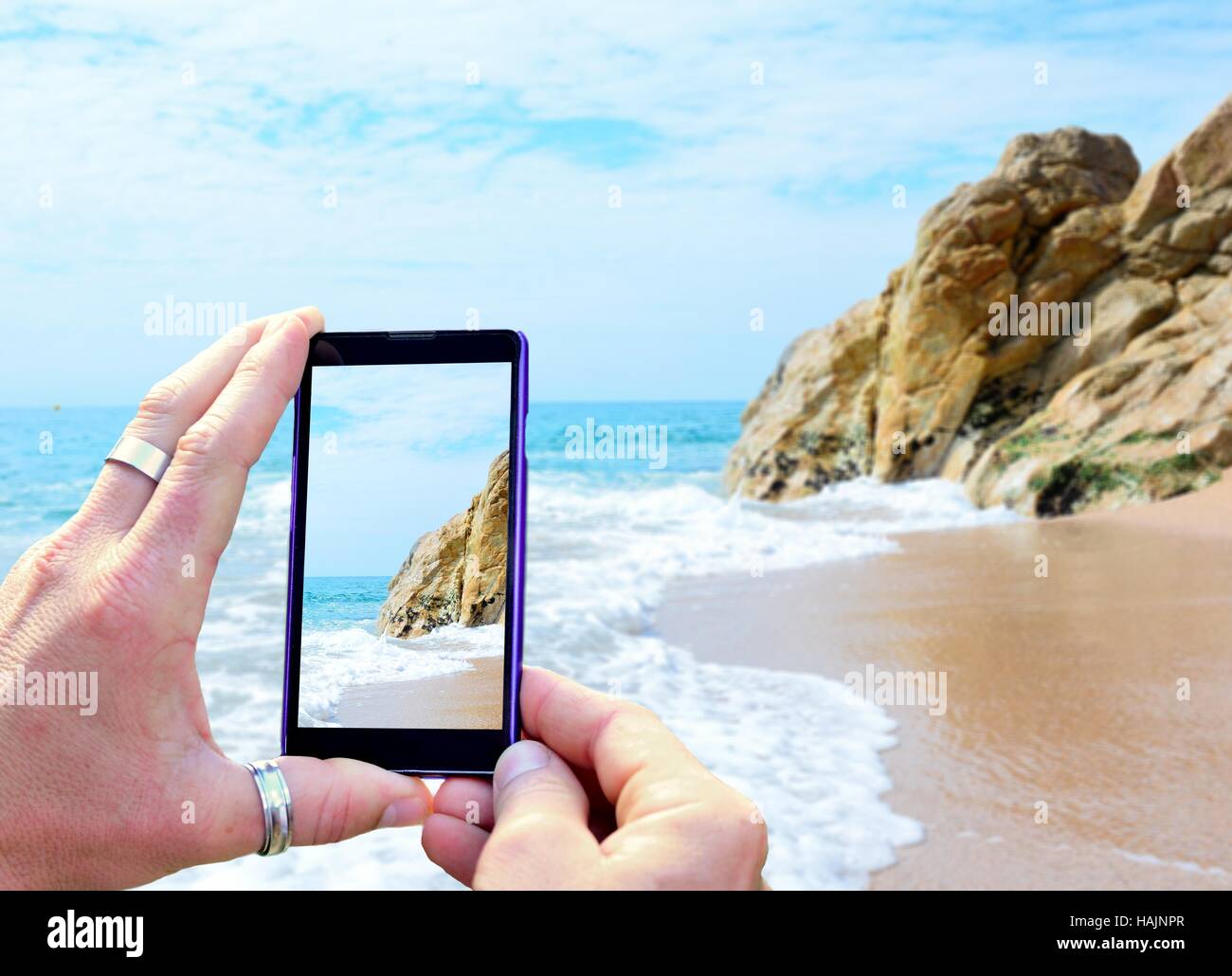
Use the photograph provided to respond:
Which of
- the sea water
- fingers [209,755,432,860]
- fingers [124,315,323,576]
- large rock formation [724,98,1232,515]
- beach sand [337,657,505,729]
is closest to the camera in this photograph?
fingers [124,315,323,576]

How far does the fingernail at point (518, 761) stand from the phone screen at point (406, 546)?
144 millimetres

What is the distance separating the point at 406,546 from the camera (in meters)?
1.87

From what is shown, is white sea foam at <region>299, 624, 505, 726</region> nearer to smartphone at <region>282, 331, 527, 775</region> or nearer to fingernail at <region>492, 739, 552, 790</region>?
smartphone at <region>282, 331, 527, 775</region>

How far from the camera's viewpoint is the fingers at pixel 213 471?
153 centimetres

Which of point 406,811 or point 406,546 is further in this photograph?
point 406,546

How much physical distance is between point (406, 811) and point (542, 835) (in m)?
0.43

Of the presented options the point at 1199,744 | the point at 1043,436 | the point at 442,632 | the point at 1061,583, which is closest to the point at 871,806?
the point at 1199,744

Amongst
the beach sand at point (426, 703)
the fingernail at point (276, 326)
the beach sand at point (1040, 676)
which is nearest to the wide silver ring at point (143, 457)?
the fingernail at point (276, 326)

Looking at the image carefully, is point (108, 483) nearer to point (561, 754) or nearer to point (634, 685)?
point (561, 754)

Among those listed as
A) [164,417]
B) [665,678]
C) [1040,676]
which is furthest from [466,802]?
[1040,676]

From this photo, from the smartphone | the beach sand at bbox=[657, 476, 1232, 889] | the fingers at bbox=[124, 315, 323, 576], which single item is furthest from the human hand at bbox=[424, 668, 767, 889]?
the beach sand at bbox=[657, 476, 1232, 889]

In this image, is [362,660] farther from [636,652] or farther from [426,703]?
[636,652]

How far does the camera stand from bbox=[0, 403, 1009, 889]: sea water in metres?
4.09

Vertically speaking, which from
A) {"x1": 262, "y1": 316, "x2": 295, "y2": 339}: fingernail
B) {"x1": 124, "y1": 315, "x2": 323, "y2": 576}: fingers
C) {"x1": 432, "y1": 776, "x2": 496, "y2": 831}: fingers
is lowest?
{"x1": 432, "y1": 776, "x2": 496, "y2": 831}: fingers
